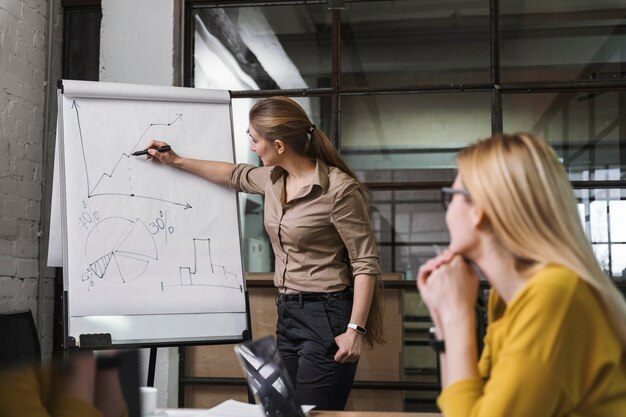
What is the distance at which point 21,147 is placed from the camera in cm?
316

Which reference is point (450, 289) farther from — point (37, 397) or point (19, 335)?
point (19, 335)

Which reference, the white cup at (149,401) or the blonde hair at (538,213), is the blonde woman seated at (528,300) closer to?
the blonde hair at (538,213)

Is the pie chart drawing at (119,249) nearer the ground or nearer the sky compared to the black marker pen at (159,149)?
nearer the ground

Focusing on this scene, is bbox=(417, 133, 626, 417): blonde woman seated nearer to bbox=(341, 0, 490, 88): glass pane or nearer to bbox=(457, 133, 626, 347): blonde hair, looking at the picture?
bbox=(457, 133, 626, 347): blonde hair

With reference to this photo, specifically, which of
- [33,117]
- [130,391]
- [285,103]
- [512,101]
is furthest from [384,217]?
[130,391]

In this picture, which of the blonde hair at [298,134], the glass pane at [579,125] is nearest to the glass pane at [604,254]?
the glass pane at [579,125]

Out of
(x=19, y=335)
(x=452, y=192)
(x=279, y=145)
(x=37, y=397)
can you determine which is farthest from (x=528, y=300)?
(x=19, y=335)

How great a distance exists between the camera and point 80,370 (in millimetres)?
782

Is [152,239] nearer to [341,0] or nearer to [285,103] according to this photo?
[285,103]

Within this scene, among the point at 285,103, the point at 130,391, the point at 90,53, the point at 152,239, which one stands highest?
the point at 90,53

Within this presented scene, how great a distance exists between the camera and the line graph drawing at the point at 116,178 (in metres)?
2.60

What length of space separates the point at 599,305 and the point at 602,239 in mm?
2252

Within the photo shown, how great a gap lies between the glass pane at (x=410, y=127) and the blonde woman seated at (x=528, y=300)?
7.02ft

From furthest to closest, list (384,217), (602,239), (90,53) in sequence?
(384,217)
(90,53)
(602,239)
